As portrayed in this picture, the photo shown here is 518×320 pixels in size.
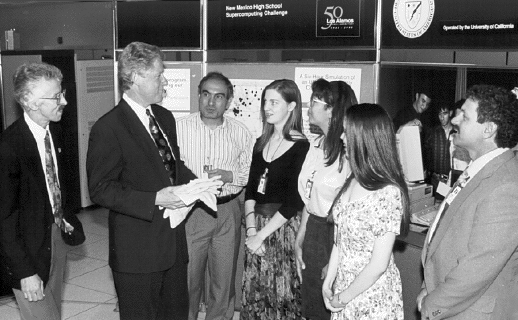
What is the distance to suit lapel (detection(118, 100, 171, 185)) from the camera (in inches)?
98.8

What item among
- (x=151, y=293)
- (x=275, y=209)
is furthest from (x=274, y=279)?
(x=151, y=293)

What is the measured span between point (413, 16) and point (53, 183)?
2166 mm

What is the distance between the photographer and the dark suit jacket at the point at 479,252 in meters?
2.08

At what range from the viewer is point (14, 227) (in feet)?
8.38

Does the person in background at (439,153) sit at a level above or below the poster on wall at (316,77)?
below

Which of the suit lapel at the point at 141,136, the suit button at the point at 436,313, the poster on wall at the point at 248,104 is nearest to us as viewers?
the suit button at the point at 436,313

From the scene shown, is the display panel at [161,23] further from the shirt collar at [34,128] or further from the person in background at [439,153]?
the person in background at [439,153]

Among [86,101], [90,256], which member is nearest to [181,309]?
[90,256]

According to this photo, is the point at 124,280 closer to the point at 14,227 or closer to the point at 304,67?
the point at 14,227

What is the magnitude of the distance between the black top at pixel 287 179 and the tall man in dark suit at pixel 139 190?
2.36ft

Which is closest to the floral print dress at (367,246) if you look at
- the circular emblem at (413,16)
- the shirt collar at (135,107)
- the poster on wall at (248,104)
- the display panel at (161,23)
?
the shirt collar at (135,107)

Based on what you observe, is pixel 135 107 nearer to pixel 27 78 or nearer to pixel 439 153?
pixel 27 78

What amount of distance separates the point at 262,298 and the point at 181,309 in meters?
0.74

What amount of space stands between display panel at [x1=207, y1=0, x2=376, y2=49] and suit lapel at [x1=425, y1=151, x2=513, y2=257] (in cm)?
150
